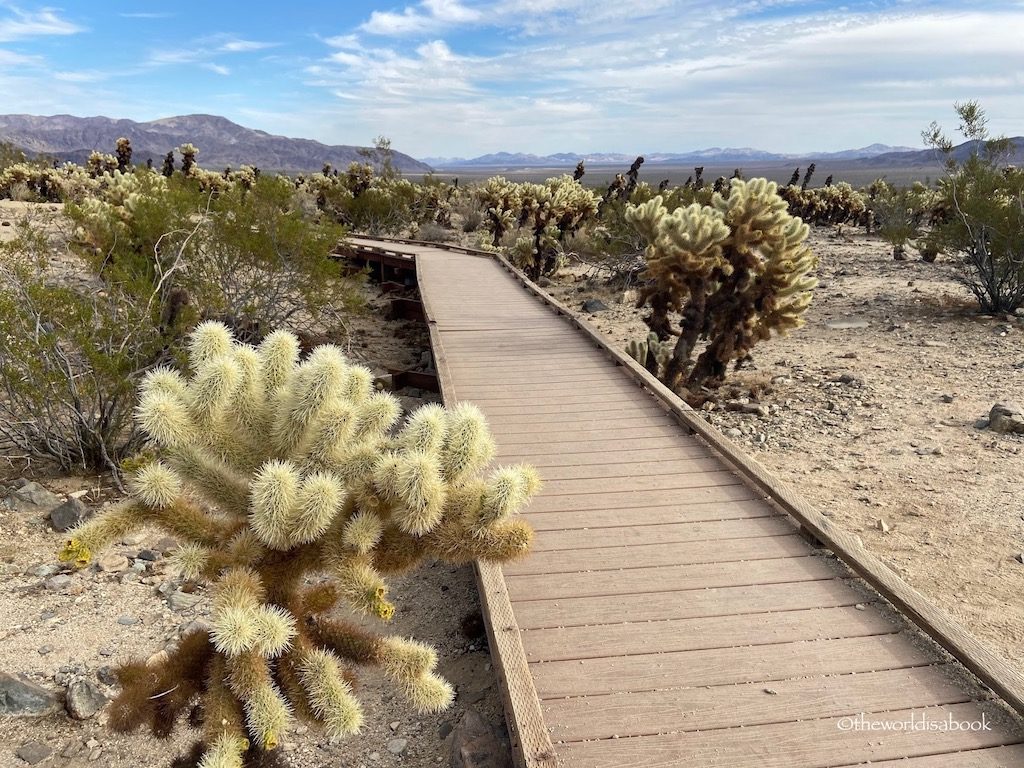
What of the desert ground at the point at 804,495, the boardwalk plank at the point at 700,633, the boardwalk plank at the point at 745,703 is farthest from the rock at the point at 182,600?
the boardwalk plank at the point at 745,703

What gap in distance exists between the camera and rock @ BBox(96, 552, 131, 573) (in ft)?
15.6

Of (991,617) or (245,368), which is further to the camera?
(991,617)

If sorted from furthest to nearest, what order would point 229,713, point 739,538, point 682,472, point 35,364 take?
1. point 35,364
2. point 682,472
3. point 739,538
4. point 229,713

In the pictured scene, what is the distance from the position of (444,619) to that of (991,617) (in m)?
3.45

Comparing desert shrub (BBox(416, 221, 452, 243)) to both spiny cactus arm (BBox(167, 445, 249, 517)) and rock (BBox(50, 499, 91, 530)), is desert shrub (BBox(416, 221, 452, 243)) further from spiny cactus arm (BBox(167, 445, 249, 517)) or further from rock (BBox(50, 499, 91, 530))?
spiny cactus arm (BBox(167, 445, 249, 517))

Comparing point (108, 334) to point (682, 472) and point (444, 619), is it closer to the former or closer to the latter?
point (444, 619)

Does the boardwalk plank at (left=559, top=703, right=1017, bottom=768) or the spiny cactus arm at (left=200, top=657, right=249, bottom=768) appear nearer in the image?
the spiny cactus arm at (left=200, top=657, right=249, bottom=768)

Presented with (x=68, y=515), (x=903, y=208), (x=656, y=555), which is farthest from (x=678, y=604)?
(x=903, y=208)

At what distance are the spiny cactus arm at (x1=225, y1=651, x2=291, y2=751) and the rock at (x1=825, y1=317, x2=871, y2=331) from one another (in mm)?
12394

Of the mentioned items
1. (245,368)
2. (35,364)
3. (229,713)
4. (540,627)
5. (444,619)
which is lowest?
(444,619)

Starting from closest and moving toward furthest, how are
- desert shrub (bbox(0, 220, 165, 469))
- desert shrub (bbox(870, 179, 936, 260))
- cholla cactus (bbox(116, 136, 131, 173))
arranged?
desert shrub (bbox(0, 220, 165, 469)) < desert shrub (bbox(870, 179, 936, 260)) < cholla cactus (bbox(116, 136, 131, 173))

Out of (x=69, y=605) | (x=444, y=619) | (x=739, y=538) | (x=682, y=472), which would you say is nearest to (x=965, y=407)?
(x=682, y=472)

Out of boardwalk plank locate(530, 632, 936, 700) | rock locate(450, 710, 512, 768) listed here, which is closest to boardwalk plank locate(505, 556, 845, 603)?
boardwalk plank locate(530, 632, 936, 700)

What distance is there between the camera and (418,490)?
98.3 inches
